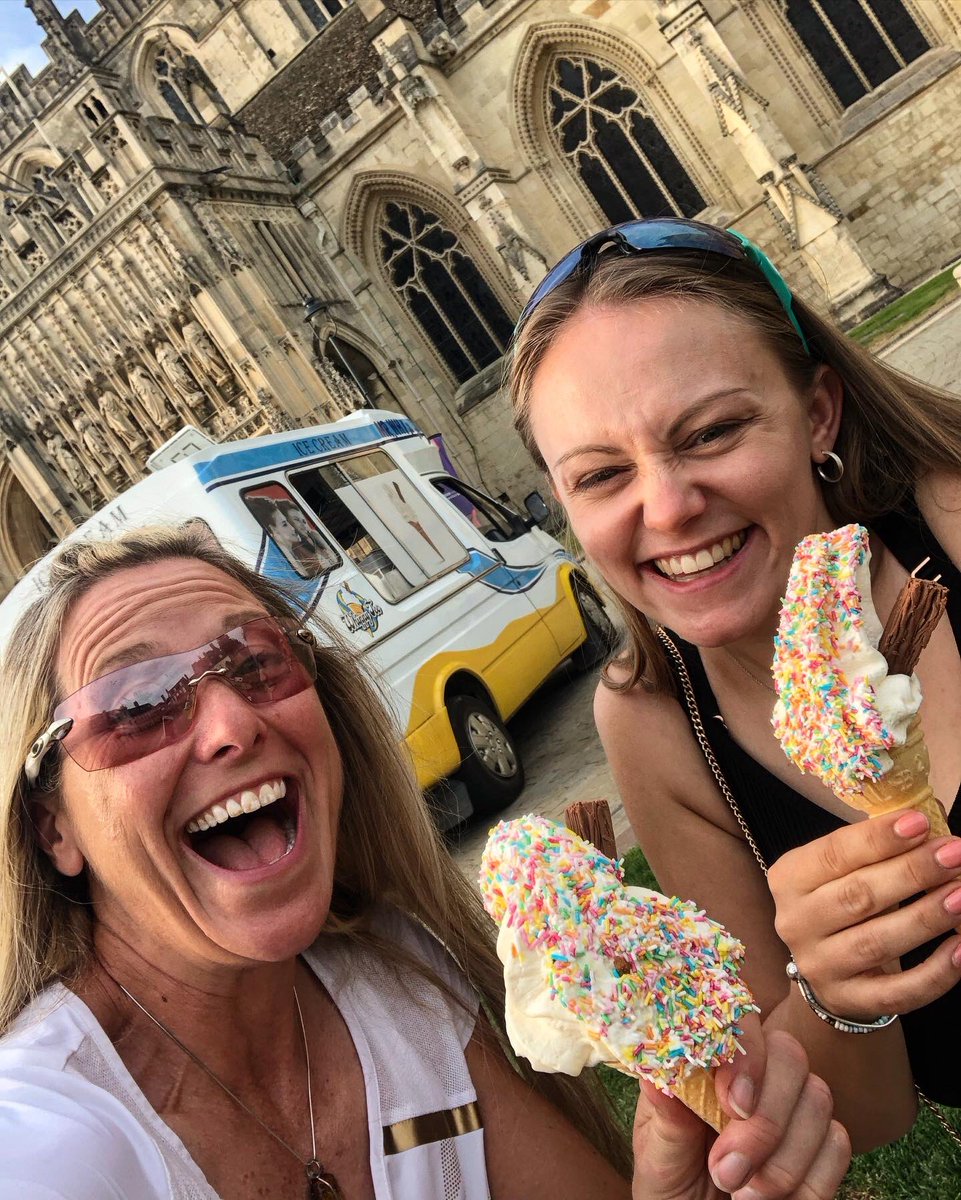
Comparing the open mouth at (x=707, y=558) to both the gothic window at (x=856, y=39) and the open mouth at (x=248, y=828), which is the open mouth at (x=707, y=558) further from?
the gothic window at (x=856, y=39)

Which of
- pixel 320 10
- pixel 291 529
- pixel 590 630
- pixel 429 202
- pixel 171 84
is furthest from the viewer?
pixel 171 84

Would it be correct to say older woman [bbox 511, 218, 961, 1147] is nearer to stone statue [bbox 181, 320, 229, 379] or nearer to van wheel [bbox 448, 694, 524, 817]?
van wheel [bbox 448, 694, 524, 817]

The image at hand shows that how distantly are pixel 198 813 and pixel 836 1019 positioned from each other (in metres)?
1.12

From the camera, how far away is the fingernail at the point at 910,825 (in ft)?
3.82

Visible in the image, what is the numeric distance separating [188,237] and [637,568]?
19.2 m

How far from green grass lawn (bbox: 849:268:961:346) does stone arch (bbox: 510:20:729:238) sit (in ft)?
16.8

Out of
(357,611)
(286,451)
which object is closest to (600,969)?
(357,611)

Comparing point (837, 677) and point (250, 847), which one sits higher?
point (250, 847)

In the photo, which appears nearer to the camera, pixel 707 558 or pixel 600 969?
pixel 600 969

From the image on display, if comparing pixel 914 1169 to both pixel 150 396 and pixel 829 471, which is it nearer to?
pixel 829 471

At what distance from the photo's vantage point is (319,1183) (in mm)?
1713

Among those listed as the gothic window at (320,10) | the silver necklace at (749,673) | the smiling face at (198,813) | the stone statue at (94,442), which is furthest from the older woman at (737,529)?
the gothic window at (320,10)

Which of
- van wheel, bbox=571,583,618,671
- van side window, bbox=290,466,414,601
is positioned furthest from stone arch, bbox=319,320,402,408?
van side window, bbox=290,466,414,601

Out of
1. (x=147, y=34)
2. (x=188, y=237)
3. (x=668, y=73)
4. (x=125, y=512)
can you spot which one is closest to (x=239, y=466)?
(x=125, y=512)
